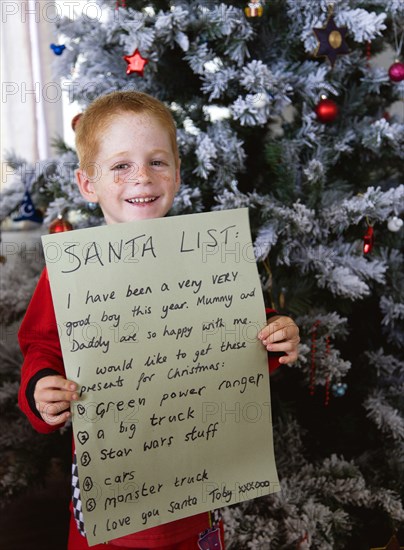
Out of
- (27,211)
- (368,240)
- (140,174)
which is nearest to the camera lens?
(140,174)

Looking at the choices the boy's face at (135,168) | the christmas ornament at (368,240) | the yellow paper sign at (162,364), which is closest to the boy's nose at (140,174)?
the boy's face at (135,168)

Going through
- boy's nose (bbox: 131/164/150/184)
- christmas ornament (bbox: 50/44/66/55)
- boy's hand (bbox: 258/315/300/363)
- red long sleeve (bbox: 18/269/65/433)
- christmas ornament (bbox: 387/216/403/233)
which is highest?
christmas ornament (bbox: 50/44/66/55)

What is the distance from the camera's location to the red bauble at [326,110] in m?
1.20

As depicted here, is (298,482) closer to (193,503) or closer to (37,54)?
(193,503)

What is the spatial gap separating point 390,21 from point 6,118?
116 cm

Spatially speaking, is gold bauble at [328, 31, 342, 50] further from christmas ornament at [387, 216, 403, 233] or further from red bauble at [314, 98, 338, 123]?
christmas ornament at [387, 216, 403, 233]

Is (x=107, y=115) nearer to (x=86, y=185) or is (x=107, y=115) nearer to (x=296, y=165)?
(x=86, y=185)

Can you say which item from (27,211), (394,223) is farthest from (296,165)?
(27,211)

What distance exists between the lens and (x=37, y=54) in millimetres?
1811

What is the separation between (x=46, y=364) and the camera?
0.76 meters

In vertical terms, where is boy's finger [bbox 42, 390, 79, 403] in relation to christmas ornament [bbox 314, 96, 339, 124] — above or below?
below

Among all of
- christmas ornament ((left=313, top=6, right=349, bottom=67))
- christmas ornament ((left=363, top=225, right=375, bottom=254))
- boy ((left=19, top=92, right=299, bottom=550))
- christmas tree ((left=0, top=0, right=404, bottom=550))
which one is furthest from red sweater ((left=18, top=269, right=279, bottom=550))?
christmas ornament ((left=313, top=6, right=349, bottom=67))

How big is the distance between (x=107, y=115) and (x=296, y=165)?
541 mm

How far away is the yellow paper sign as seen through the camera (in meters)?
0.69
